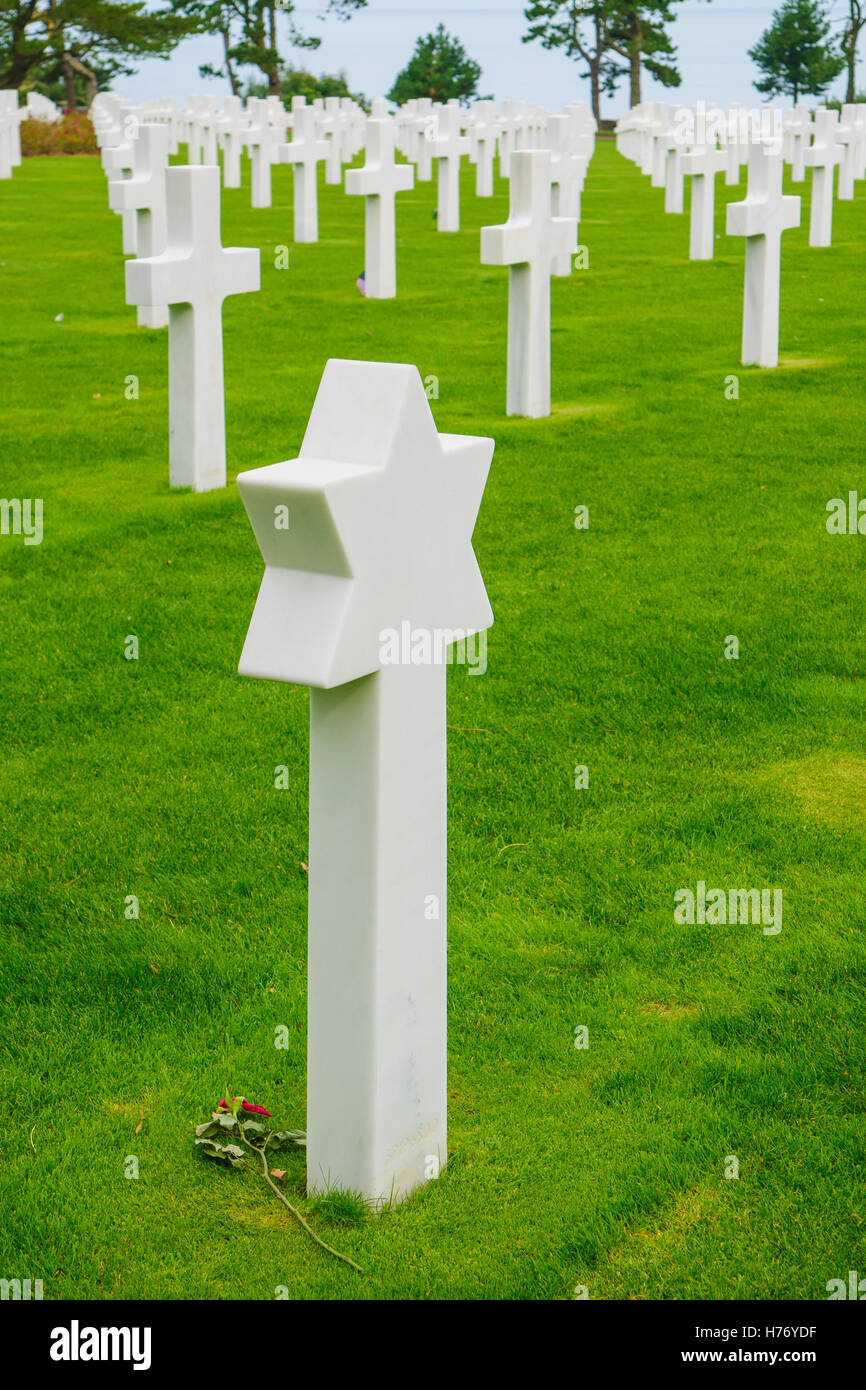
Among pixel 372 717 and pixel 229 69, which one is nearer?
pixel 372 717

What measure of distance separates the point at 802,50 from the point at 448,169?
46605 millimetres

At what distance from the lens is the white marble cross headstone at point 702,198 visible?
1609cm

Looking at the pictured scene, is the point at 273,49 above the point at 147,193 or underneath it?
above

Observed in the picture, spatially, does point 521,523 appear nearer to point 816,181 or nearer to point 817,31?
point 816,181

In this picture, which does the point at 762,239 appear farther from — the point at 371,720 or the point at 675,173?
the point at 675,173

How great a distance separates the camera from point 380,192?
1328cm

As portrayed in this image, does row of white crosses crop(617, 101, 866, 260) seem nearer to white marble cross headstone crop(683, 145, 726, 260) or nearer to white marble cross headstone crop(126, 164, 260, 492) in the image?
white marble cross headstone crop(683, 145, 726, 260)

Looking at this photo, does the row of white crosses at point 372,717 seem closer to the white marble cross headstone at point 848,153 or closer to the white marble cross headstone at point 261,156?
the white marble cross headstone at point 261,156

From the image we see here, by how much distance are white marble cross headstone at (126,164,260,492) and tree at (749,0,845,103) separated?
57.2 meters

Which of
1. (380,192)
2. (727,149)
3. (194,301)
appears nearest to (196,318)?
(194,301)

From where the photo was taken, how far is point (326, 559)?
2.52 metres

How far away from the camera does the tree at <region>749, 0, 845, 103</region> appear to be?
2346 inches
